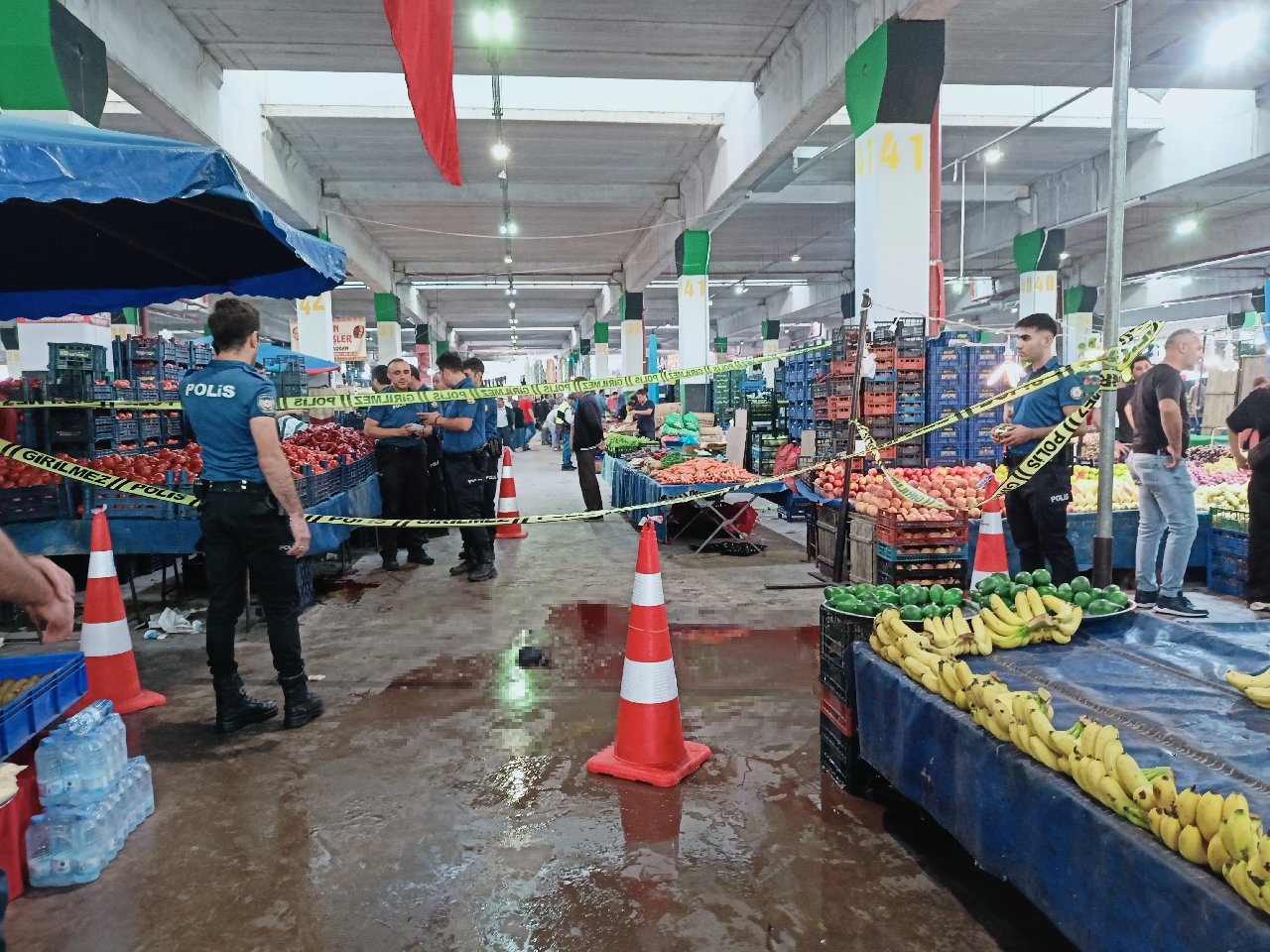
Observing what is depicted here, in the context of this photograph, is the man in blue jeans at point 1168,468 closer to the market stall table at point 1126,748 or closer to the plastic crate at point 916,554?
the plastic crate at point 916,554

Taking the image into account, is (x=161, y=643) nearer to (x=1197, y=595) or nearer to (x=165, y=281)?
(x=165, y=281)

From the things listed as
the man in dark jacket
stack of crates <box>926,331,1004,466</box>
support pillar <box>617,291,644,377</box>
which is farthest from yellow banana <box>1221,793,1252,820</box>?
support pillar <box>617,291,644,377</box>

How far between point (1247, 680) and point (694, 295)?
624 inches

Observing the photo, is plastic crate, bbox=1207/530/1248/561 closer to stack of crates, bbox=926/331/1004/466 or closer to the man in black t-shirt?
the man in black t-shirt

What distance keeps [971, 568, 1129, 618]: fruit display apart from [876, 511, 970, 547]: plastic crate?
2.36 meters

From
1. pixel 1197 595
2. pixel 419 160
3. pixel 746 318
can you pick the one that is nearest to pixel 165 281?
pixel 1197 595

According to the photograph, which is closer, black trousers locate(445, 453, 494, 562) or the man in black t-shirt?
the man in black t-shirt

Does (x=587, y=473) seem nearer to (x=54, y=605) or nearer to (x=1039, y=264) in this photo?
(x=54, y=605)

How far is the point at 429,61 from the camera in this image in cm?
641

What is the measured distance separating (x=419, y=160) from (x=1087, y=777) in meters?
16.1

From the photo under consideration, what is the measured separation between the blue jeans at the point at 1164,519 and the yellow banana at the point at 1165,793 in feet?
16.1

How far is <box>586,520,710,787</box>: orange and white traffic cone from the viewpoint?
358 cm

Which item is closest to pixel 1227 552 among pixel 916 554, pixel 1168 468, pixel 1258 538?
pixel 1258 538

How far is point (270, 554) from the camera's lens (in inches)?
162
